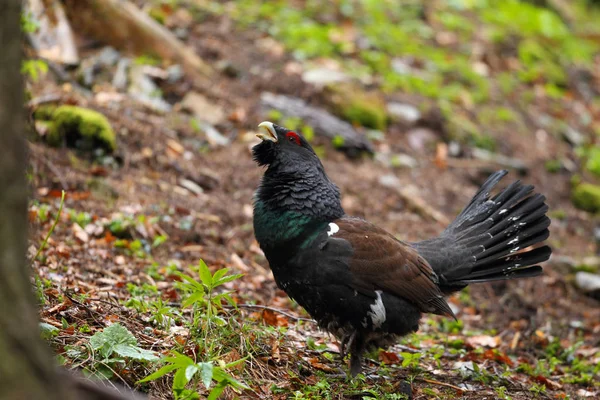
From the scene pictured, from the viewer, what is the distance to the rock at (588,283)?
24.8ft

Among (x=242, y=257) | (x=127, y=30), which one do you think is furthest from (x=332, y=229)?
(x=127, y=30)

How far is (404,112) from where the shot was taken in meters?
10.9

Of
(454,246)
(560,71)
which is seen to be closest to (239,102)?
(454,246)

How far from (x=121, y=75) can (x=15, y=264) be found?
7645 millimetres

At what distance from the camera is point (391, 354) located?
5172 millimetres

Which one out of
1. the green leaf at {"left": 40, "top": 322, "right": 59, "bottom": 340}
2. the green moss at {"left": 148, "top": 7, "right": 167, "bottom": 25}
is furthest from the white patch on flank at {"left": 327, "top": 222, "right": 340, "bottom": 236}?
the green moss at {"left": 148, "top": 7, "right": 167, "bottom": 25}

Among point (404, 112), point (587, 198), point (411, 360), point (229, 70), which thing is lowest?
point (587, 198)

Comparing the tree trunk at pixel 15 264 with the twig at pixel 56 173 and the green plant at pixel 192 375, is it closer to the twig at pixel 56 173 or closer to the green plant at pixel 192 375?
the green plant at pixel 192 375

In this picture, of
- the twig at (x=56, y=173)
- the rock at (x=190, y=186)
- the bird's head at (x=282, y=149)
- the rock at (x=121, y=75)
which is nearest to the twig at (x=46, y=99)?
the twig at (x=56, y=173)

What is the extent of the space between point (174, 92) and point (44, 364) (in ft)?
25.6

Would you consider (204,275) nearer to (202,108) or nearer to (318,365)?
(318,365)

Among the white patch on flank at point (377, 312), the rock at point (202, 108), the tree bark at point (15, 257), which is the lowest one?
the rock at point (202, 108)

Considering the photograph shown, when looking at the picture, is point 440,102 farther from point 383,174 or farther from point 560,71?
point 560,71

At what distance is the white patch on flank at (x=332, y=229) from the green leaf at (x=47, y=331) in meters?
1.90
